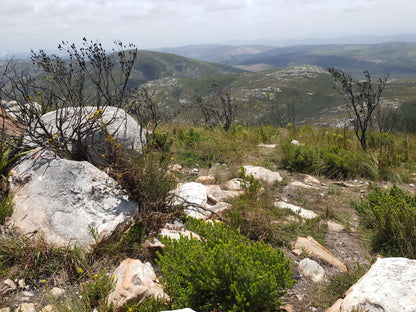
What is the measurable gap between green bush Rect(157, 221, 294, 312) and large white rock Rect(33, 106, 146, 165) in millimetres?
3090

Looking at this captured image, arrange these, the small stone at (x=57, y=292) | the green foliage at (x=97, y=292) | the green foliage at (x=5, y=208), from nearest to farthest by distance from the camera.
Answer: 1. the green foliage at (x=97, y=292)
2. the small stone at (x=57, y=292)
3. the green foliage at (x=5, y=208)

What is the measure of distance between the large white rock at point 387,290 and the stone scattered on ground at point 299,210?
7.40ft

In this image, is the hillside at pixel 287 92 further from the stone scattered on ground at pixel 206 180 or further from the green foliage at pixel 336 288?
the green foliage at pixel 336 288

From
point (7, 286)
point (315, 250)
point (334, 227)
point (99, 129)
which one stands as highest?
point (99, 129)

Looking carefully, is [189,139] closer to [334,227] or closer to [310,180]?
[310,180]

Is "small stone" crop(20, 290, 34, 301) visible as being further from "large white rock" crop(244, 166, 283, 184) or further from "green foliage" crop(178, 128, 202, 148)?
"green foliage" crop(178, 128, 202, 148)

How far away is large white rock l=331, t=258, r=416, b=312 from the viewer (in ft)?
6.97

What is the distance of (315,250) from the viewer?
3.80 meters

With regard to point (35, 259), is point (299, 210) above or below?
below

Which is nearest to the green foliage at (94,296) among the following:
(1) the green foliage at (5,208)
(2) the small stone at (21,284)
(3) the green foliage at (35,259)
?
(3) the green foliage at (35,259)

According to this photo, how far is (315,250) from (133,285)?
8.49 ft

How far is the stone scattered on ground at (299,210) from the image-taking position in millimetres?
4852

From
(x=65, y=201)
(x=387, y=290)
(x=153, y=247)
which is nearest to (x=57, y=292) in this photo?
(x=153, y=247)

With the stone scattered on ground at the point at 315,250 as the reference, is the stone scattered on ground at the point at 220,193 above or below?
above
